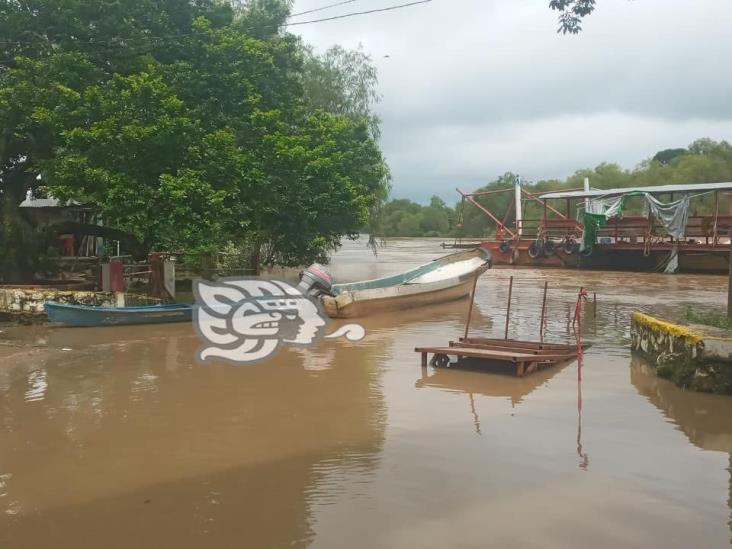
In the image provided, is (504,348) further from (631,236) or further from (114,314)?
(631,236)

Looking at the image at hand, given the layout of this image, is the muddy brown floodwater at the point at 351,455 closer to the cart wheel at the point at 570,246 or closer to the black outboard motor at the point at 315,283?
the black outboard motor at the point at 315,283

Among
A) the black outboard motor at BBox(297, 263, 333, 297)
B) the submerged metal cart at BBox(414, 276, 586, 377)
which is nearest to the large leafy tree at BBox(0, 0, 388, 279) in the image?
the black outboard motor at BBox(297, 263, 333, 297)

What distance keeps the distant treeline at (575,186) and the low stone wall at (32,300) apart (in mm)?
16531

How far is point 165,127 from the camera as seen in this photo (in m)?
13.2

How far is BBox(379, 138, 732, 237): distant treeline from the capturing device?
51.5 metres

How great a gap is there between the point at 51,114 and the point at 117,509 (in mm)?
10942

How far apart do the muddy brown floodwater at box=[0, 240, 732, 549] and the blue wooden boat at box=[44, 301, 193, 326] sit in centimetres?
220

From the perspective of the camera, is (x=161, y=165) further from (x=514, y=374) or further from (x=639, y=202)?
(x=639, y=202)

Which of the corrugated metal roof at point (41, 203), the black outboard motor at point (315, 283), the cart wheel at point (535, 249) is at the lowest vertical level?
the black outboard motor at point (315, 283)

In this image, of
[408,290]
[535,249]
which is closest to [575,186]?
[535,249]

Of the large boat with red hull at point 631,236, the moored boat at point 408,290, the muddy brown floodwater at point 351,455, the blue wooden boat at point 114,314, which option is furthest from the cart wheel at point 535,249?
the muddy brown floodwater at point 351,455

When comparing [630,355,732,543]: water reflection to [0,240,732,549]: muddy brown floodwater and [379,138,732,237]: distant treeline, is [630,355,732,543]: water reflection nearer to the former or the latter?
[0,240,732,549]: muddy brown floodwater

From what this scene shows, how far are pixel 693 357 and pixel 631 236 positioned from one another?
22.9m

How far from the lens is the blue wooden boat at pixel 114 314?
12.5m
